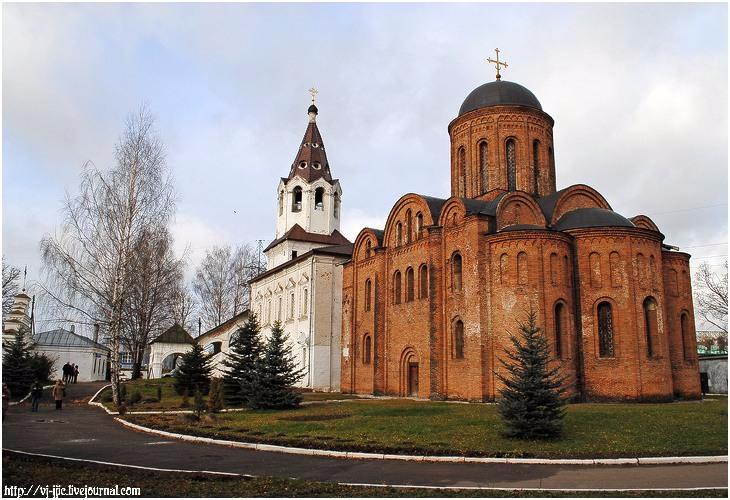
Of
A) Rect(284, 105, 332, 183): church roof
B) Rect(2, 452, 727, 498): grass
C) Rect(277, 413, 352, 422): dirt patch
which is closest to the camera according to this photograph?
Rect(2, 452, 727, 498): grass

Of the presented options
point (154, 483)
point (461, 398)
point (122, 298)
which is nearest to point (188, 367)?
point (122, 298)

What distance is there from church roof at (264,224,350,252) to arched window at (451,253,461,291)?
1726 cm

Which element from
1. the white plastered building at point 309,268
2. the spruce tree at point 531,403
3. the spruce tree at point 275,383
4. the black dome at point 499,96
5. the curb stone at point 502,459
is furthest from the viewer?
the white plastered building at point 309,268

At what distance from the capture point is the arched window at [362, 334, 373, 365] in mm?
30173

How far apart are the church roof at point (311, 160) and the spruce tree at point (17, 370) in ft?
67.8

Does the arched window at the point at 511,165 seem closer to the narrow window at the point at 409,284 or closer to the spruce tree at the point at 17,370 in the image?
the narrow window at the point at 409,284

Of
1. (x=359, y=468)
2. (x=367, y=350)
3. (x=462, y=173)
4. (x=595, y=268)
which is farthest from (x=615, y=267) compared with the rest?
(x=359, y=468)

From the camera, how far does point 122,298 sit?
74.7ft

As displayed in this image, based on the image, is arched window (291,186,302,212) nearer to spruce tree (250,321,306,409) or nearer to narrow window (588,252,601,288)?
spruce tree (250,321,306,409)

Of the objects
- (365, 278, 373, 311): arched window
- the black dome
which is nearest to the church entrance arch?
(365, 278, 373, 311): arched window

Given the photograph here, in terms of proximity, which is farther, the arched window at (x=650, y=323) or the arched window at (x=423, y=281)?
the arched window at (x=423, y=281)

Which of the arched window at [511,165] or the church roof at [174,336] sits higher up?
the arched window at [511,165]

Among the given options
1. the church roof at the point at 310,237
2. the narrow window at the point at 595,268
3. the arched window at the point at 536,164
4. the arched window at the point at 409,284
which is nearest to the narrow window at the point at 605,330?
the narrow window at the point at 595,268

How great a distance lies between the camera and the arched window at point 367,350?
99.0 feet
